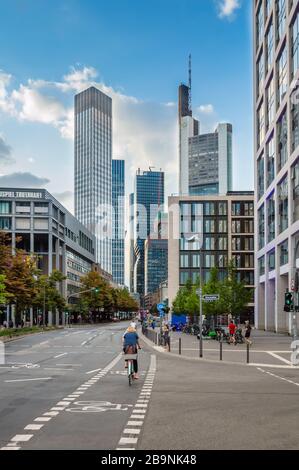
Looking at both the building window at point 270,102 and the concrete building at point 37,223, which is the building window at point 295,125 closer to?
the building window at point 270,102

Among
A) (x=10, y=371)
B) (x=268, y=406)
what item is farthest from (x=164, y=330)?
(x=268, y=406)

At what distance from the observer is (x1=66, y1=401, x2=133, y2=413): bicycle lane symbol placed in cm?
1402

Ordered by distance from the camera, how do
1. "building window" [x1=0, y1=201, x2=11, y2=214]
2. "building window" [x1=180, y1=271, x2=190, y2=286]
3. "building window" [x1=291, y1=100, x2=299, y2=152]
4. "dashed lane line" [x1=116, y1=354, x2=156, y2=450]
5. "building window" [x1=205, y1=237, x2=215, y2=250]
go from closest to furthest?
"dashed lane line" [x1=116, y1=354, x2=156, y2=450]
"building window" [x1=291, y1=100, x2=299, y2=152]
"building window" [x1=0, y1=201, x2=11, y2=214]
"building window" [x1=180, y1=271, x2=190, y2=286]
"building window" [x1=205, y1=237, x2=215, y2=250]

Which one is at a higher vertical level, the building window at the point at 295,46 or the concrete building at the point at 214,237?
the building window at the point at 295,46

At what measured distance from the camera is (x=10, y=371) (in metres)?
25.4

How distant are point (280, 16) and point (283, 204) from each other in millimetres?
20325

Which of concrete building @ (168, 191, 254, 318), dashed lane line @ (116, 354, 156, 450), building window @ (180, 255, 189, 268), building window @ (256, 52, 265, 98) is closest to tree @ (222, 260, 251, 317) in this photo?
building window @ (256, 52, 265, 98)

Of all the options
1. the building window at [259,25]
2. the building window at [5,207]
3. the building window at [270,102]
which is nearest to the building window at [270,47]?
the building window at [270,102]

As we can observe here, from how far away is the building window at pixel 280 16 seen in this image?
6431 cm

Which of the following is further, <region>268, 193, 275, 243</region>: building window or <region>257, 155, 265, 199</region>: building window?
<region>257, 155, 265, 199</region>: building window

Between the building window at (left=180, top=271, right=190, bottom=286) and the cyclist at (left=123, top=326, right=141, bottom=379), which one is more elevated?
the building window at (left=180, top=271, right=190, bottom=286)

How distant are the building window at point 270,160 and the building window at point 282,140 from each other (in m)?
3.31

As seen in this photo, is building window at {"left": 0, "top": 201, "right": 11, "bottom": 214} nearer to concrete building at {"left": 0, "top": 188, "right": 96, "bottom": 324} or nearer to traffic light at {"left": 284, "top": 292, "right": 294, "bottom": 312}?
concrete building at {"left": 0, "top": 188, "right": 96, "bottom": 324}
